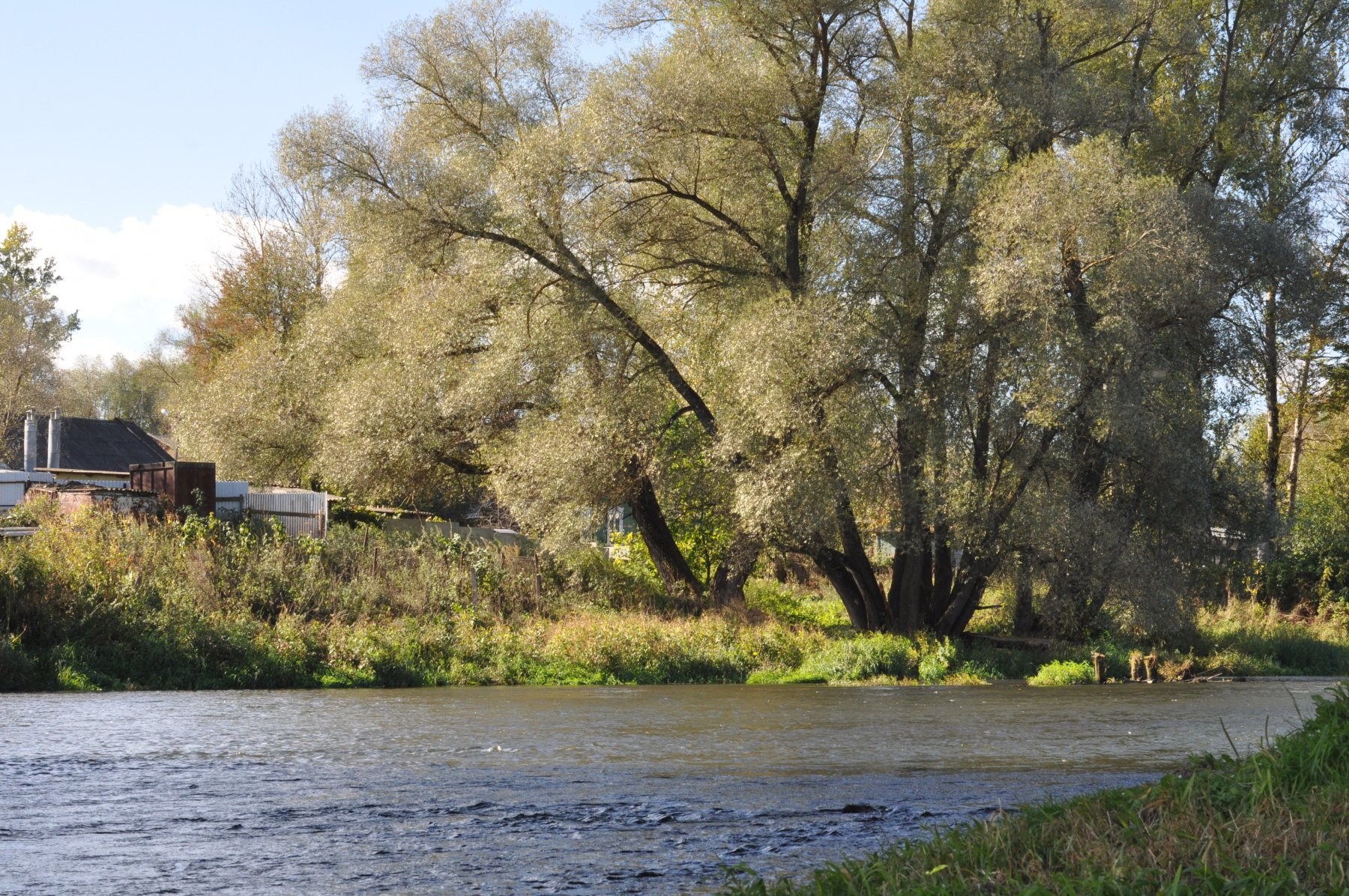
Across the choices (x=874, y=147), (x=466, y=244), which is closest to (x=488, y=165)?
(x=466, y=244)

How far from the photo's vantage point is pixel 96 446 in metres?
54.2

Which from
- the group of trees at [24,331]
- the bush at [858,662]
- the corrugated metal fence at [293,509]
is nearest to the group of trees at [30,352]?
the group of trees at [24,331]

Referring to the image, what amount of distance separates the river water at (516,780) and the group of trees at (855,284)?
20.0 feet

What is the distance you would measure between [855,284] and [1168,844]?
19.4 meters

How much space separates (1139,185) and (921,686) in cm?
957

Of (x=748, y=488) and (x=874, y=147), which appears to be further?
(x=874, y=147)

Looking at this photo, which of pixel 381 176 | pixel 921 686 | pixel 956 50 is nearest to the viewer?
pixel 921 686

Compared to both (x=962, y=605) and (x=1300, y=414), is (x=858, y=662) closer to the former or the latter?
Answer: (x=962, y=605)

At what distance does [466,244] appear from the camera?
28984 mm

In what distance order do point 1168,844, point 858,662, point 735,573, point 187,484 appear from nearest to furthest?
1. point 1168,844
2. point 858,662
3. point 187,484
4. point 735,573

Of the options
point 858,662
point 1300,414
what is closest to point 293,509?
point 858,662

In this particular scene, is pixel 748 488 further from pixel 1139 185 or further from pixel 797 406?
pixel 1139 185

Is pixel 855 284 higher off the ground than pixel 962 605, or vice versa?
pixel 855 284

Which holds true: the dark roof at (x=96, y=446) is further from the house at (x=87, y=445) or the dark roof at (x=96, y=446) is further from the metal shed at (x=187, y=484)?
the metal shed at (x=187, y=484)
